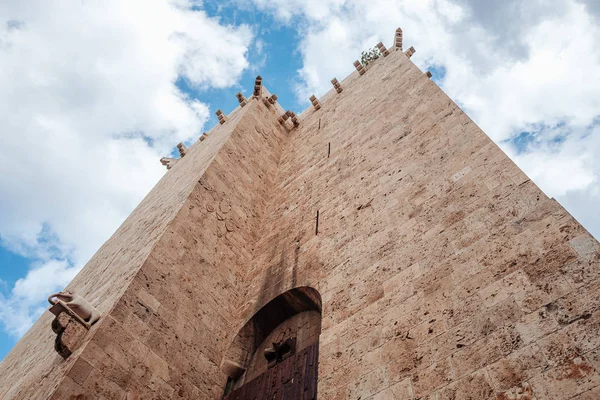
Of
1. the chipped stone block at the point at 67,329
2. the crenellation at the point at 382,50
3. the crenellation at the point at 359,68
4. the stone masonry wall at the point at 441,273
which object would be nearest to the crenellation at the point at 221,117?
the crenellation at the point at 359,68

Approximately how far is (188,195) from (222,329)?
Answer: 7.13ft

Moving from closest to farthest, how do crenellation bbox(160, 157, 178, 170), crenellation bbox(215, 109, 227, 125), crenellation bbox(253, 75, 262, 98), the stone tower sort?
1. the stone tower
2. crenellation bbox(253, 75, 262, 98)
3. crenellation bbox(215, 109, 227, 125)
4. crenellation bbox(160, 157, 178, 170)

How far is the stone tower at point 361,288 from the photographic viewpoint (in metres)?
2.88

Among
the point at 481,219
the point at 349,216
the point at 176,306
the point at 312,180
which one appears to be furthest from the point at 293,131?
the point at 481,219

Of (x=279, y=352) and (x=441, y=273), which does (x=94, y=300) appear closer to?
(x=279, y=352)

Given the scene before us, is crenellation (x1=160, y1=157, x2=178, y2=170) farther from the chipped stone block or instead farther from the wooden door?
the wooden door

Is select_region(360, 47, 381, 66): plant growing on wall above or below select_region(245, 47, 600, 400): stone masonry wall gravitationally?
above

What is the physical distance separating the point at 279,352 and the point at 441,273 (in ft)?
7.74

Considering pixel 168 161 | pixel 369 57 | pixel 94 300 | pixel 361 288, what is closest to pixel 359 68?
pixel 369 57

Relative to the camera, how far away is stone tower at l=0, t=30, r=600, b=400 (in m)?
2.88

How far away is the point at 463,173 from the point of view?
4.52 metres

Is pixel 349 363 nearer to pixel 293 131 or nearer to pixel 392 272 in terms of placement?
pixel 392 272

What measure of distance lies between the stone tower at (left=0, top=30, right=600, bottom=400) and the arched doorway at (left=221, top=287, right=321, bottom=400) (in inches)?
0.8

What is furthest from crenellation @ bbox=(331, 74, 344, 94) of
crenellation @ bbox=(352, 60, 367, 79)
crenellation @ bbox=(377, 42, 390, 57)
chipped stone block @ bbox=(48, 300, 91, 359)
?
chipped stone block @ bbox=(48, 300, 91, 359)
